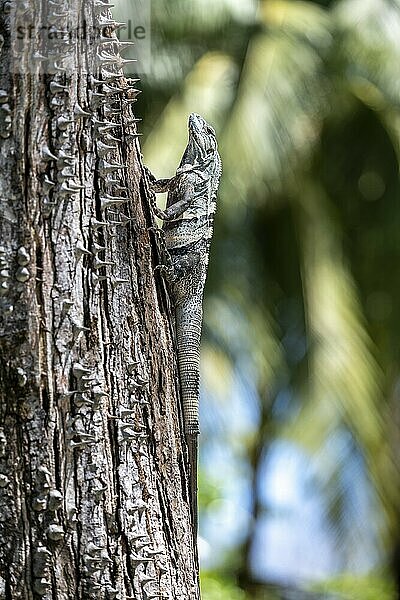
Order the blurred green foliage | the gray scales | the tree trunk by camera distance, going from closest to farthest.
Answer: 1. the tree trunk
2. the gray scales
3. the blurred green foliage

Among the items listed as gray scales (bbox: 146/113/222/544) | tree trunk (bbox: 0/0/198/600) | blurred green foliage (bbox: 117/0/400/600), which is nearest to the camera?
tree trunk (bbox: 0/0/198/600)

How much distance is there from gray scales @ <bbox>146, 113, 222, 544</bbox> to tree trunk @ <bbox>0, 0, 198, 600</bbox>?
88 millimetres

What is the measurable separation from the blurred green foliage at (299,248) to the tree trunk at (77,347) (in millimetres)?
3836

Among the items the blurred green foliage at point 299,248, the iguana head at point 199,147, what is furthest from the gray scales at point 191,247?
the blurred green foliage at point 299,248

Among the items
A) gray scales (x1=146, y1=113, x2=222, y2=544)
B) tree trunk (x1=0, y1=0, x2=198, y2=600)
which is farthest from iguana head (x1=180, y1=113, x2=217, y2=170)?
tree trunk (x1=0, y1=0, x2=198, y2=600)

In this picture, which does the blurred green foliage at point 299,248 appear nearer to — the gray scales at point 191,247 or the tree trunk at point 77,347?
the gray scales at point 191,247

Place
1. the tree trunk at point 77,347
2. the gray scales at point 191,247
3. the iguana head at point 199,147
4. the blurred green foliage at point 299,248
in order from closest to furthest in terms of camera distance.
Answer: the tree trunk at point 77,347
the gray scales at point 191,247
the iguana head at point 199,147
the blurred green foliage at point 299,248

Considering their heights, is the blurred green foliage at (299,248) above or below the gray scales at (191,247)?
above

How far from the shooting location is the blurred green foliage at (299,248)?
20.4 feet

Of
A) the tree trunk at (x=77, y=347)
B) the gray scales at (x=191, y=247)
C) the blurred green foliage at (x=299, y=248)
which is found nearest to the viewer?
the tree trunk at (x=77, y=347)

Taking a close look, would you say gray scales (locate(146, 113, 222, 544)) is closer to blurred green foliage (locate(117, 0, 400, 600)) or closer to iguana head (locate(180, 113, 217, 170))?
iguana head (locate(180, 113, 217, 170))

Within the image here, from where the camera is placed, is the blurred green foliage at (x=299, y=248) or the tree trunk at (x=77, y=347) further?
the blurred green foliage at (x=299, y=248)

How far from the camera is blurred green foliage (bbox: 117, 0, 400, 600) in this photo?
6211 mm

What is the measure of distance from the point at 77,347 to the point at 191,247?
622 millimetres
